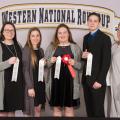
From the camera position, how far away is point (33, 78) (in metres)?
3.31

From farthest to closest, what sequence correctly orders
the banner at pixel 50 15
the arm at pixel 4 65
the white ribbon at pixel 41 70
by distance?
the banner at pixel 50 15
the white ribbon at pixel 41 70
the arm at pixel 4 65

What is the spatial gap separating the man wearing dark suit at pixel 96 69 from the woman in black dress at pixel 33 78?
44 centimetres

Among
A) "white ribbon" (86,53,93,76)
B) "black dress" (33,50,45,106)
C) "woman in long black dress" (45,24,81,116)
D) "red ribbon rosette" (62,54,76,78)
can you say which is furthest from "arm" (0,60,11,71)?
"white ribbon" (86,53,93,76)

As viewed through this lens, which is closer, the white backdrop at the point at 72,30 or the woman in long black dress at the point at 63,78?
the woman in long black dress at the point at 63,78

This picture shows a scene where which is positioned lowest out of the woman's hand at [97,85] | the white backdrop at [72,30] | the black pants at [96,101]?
the black pants at [96,101]

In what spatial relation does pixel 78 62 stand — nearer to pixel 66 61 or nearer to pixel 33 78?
pixel 66 61

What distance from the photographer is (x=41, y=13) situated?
376cm

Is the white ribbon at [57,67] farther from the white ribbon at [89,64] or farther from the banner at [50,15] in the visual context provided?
the banner at [50,15]

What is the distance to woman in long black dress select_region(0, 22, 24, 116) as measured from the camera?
3.18 m

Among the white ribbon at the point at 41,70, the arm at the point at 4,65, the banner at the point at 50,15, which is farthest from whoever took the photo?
the banner at the point at 50,15

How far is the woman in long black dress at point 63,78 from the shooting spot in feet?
10.7

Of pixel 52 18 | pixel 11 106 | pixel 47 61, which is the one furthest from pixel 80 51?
pixel 11 106

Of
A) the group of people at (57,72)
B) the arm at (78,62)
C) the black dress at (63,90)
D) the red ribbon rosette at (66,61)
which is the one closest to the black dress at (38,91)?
the group of people at (57,72)

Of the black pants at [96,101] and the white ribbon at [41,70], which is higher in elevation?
the white ribbon at [41,70]
